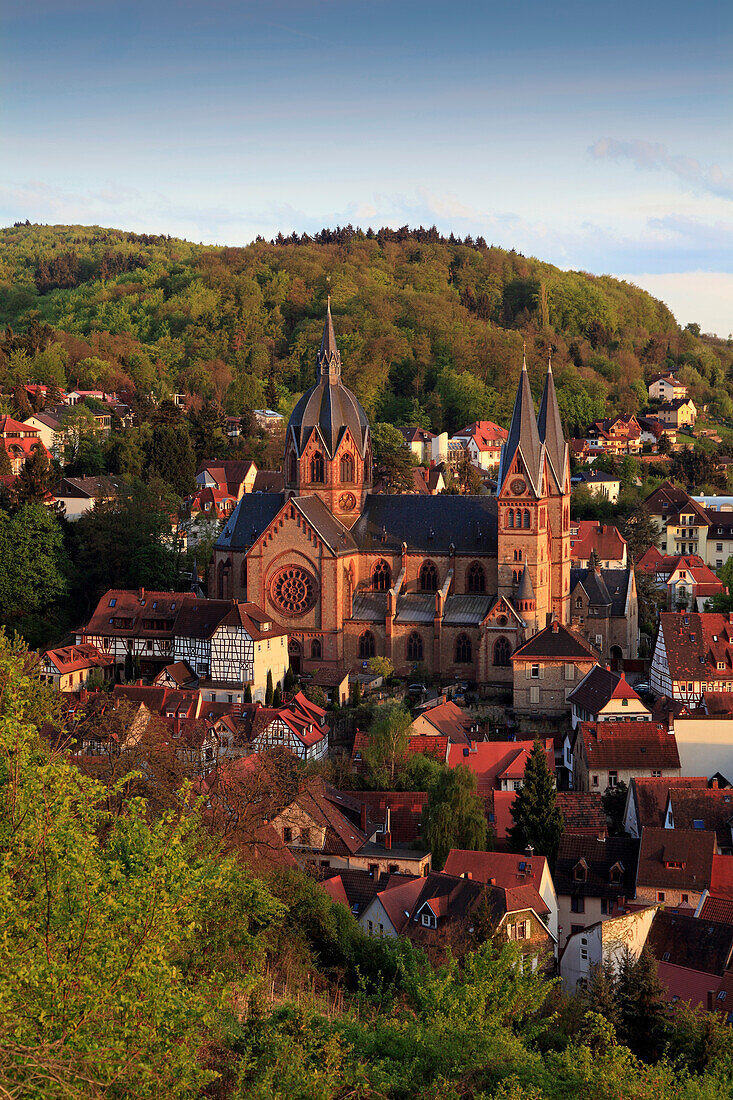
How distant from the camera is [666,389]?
140 m

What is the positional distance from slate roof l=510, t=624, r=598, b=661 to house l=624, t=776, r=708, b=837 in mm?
9533

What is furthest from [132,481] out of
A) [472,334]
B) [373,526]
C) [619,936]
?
[472,334]

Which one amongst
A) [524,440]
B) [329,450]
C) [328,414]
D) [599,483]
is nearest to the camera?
[524,440]

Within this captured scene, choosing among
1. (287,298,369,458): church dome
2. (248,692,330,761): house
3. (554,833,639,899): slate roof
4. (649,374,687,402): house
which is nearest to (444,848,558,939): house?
(554,833,639,899): slate roof

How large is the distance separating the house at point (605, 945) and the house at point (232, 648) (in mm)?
22641

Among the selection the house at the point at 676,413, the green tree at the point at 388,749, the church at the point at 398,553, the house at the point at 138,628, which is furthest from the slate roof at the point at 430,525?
the house at the point at 676,413

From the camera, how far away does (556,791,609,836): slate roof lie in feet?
132

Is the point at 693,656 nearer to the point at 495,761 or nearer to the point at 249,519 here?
the point at 495,761

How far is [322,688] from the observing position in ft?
177

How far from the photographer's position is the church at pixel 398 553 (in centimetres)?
5509

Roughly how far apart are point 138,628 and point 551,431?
856 inches

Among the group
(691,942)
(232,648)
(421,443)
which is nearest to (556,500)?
(232,648)

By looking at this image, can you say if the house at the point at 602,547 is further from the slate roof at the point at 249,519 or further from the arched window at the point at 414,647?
the slate roof at the point at 249,519

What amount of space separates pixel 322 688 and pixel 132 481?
28.4 meters
